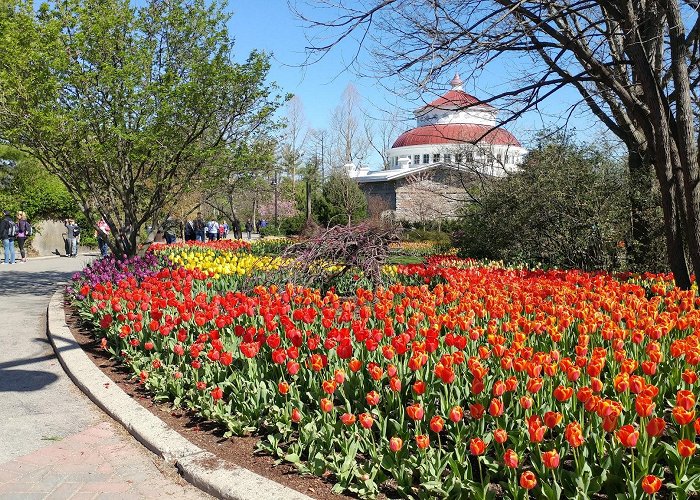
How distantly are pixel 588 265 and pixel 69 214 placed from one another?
23615mm

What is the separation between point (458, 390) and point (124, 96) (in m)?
9.48

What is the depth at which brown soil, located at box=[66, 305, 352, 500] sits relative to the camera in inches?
126

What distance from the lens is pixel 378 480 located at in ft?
10.2

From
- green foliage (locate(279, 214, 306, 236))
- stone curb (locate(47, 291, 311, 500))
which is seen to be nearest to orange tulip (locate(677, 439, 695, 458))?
stone curb (locate(47, 291, 311, 500))

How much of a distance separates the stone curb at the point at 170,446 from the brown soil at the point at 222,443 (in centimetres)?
9

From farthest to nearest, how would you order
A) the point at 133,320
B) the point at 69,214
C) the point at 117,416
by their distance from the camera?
the point at 69,214 < the point at 133,320 < the point at 117,416

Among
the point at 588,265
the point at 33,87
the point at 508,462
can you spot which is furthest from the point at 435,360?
the point at 33,87

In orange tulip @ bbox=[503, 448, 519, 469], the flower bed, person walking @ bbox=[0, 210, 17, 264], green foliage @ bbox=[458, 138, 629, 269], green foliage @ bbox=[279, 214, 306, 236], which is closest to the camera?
orange tulip @ bbox=[503, 448, 519, 469]

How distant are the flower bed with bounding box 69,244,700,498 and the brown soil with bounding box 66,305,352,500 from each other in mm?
Result: 79

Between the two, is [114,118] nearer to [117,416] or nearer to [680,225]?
[117,416]

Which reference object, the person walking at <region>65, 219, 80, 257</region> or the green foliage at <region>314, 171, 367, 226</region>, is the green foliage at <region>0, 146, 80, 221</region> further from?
the green foliage at <region>314, 171, 367, 226</region>

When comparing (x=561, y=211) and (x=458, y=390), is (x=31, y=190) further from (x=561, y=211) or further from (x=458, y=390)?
(x=458, y=390)

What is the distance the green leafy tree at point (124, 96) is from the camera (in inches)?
417

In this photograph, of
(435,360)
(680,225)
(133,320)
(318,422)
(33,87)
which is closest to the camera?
(318,422)
